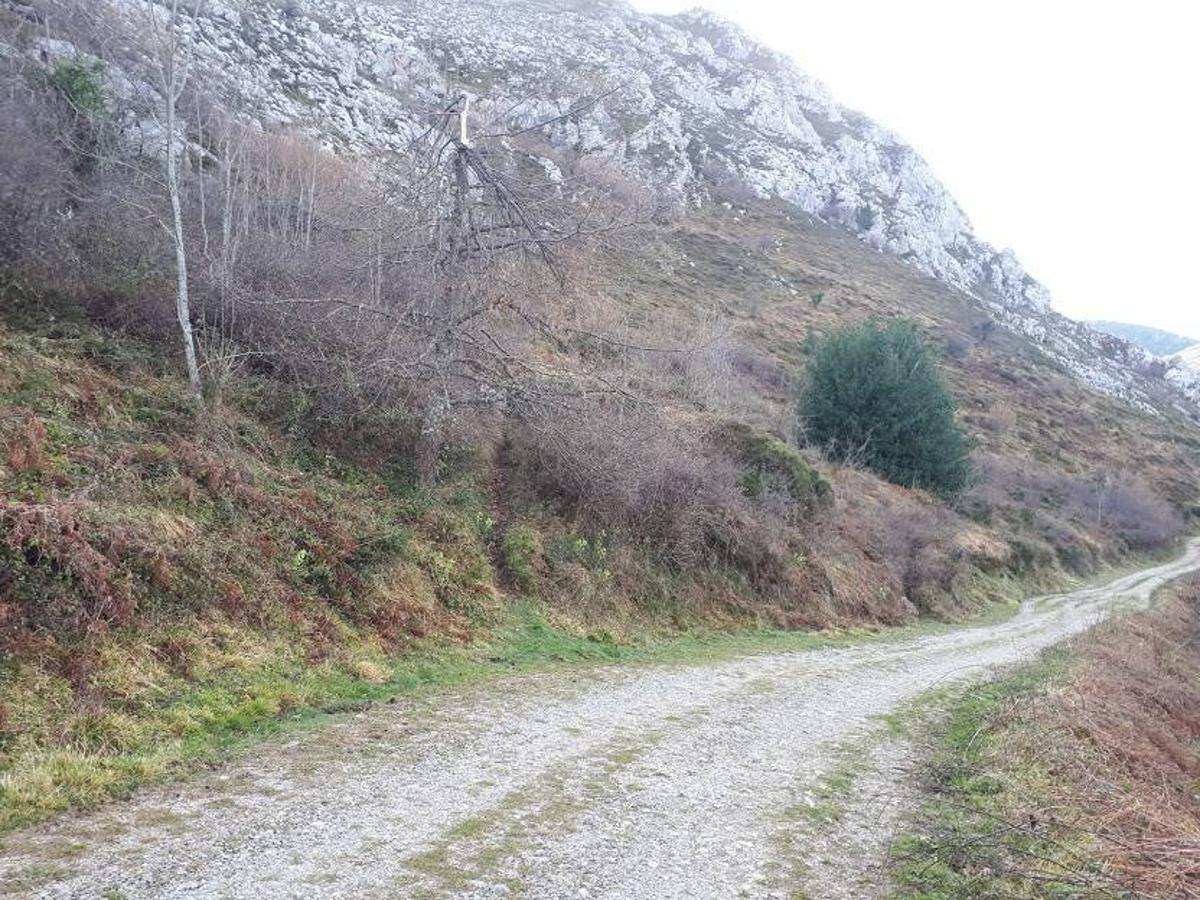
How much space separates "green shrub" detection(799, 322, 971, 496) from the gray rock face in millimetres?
17549

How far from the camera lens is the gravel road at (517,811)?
181 inches

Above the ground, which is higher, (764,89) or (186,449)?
(764,89)

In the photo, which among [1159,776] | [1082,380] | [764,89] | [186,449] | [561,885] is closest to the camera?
[561,885]

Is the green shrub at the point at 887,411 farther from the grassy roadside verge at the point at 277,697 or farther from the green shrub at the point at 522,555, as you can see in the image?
the green shrub at the point at 522,555

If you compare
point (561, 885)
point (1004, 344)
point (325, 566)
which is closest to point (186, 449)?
point (325, 566)

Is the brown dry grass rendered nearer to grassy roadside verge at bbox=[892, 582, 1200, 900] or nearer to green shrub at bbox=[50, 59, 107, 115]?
grassy roadside verge at bbox=[892, 582, 1200, 900]

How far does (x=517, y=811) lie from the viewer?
19.3 ft

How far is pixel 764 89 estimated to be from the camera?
10856 cm

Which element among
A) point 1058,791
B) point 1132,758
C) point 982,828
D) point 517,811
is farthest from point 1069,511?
point 517,811

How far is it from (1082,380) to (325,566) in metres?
104

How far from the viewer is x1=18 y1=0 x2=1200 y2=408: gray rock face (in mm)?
43781

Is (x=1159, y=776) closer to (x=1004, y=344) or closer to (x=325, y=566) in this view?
(x=325, y=566)

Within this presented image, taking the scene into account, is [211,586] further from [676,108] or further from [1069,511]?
[676,108]

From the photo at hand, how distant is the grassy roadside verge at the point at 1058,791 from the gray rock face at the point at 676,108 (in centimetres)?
3009
